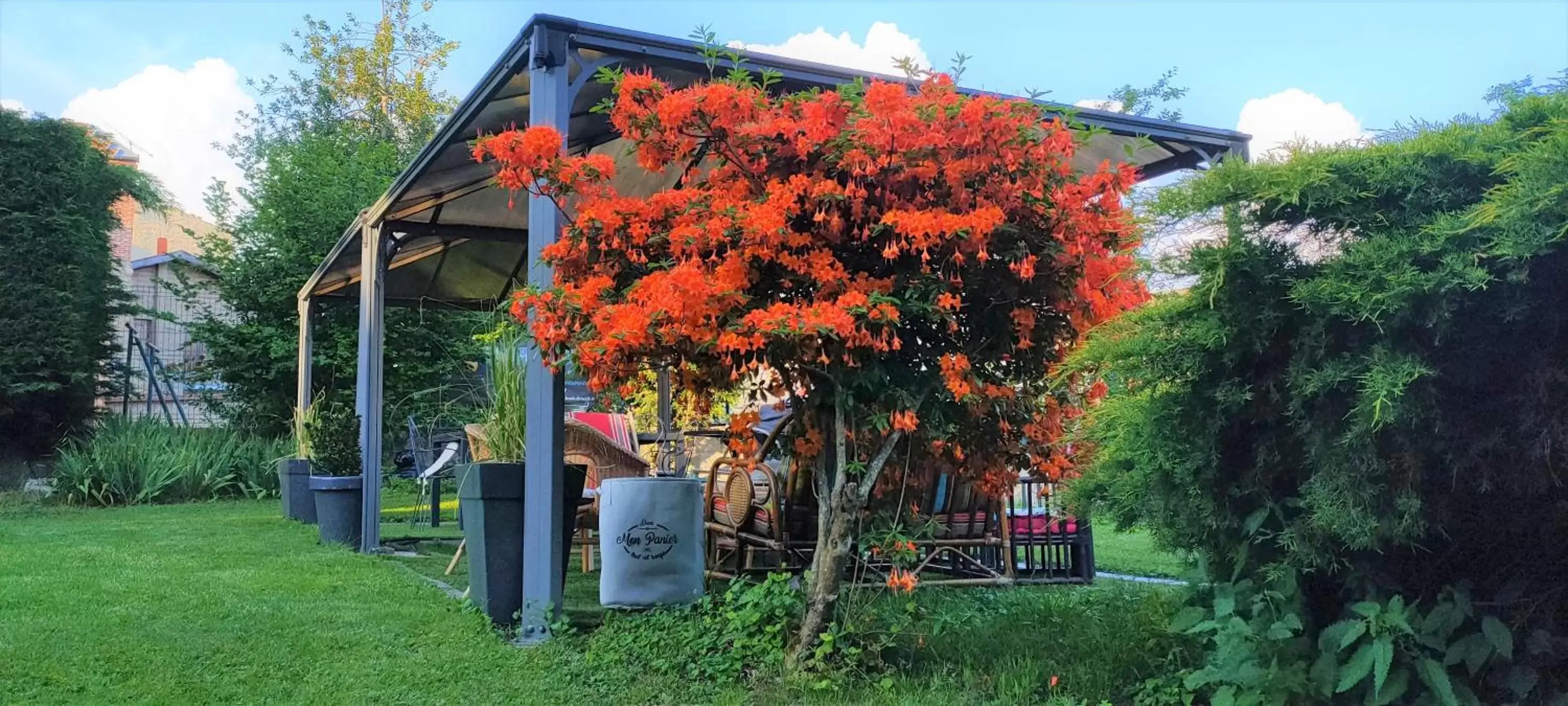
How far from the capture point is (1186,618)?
8.99ft

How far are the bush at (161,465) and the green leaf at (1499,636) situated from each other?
10616 millimetres

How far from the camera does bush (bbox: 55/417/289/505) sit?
9656mm

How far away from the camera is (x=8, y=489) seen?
32.9 ft

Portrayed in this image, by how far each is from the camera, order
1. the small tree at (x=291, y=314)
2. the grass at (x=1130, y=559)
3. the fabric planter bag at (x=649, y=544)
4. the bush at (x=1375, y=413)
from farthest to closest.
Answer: the small tree at (x=291, y=314)
the grass at (x=1130, y=559)
the fabric planter bag at (x=649, y=544)
the bush at (x=1375, y=413)

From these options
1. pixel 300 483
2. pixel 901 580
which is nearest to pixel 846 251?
pixel 901 580

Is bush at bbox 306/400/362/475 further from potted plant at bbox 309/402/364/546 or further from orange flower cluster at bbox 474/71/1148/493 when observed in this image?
orange flower cluster at bbox 474/71/1148/493

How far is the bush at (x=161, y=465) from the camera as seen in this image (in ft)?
31.7

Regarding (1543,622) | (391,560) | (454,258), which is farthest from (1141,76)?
A: (1543,622)

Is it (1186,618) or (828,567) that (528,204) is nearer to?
(828,567)

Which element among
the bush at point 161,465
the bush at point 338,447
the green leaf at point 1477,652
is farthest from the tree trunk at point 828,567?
the bush at point 161,465

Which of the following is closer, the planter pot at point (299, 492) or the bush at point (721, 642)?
the bush at point (721, 642)

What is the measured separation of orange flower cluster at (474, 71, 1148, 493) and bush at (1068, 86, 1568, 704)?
1.33 ft

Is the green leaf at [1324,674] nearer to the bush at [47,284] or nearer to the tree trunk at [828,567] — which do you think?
the tree trunk at [828,567]

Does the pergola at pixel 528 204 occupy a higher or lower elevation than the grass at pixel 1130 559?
higher
